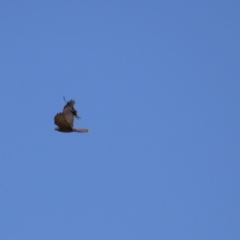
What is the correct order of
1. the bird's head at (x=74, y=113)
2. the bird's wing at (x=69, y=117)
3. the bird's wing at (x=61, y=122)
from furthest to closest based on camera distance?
the bird's head at (x=74, y=113) → the bird's wing at (x=69, y=117) → the bird's wing at (x=61, y=122)

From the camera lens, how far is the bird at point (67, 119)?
4200cm

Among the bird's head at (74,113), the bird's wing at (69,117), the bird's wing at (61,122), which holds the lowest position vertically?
the bird's wing at (61,122)

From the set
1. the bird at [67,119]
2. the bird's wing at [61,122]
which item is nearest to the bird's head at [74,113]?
the bird at [67,119]

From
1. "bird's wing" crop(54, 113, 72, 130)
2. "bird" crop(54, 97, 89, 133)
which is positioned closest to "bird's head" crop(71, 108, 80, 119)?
"bird" crop(54, 97, 89, 133)

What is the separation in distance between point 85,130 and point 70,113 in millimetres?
997

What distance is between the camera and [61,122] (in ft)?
138

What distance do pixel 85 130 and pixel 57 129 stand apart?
107 cm

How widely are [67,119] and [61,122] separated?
1.07 ft

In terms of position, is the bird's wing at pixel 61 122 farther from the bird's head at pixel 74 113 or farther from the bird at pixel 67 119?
the bird's head at pixel 74 113

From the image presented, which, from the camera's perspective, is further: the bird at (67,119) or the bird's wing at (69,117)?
the bird's wing at (69,117)

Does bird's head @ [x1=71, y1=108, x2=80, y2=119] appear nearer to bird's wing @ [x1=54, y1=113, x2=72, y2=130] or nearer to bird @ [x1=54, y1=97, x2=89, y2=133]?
bird @ [x1=54, y1=97, x2=89, y2=133]

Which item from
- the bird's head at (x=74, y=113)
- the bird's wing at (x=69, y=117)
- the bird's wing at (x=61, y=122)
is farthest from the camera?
the bird's head at (x=74, y=113)

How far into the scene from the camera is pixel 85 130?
4250 cm

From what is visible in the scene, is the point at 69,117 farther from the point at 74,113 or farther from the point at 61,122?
the point at 61,122
